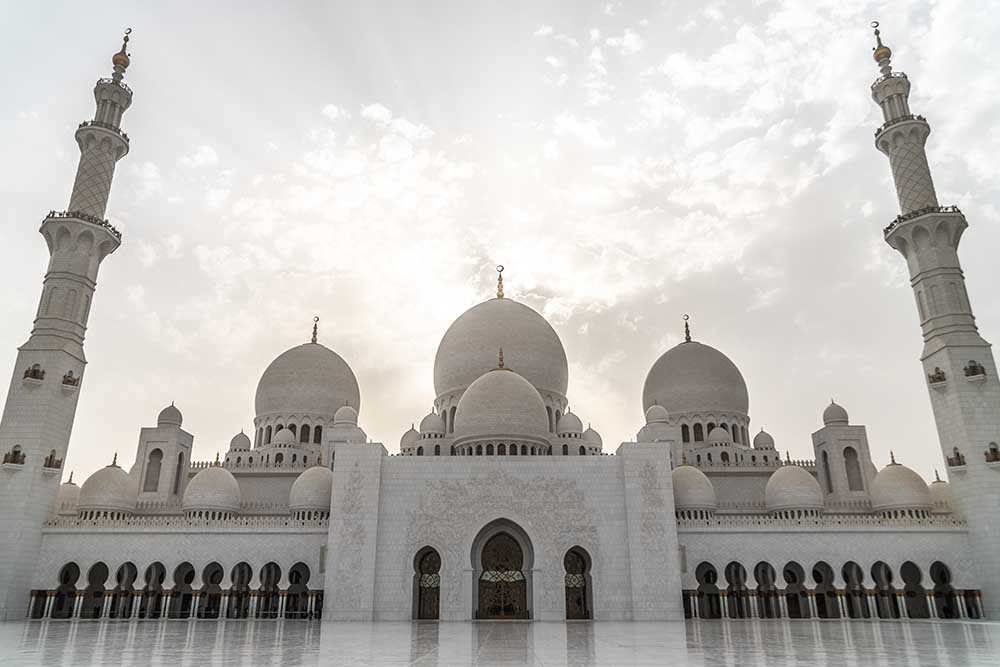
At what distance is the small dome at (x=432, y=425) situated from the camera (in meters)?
28.1

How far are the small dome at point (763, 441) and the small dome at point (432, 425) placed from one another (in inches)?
568

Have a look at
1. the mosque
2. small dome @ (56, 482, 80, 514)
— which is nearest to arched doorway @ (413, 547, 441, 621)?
the mosque

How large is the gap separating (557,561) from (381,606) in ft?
18.7

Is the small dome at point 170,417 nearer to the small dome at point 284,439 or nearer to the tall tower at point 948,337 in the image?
the small dome at point 284,439

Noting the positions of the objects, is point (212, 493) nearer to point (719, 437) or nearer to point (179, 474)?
point (179, 474)

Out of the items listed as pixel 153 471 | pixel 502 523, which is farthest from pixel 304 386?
pixel 502 523

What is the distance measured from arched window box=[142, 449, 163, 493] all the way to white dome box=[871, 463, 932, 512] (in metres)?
28.3

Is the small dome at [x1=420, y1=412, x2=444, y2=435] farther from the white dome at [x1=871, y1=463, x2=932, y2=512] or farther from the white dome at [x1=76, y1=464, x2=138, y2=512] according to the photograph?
the white dome at [x1=871, y1=463, x2=932, y2=512]

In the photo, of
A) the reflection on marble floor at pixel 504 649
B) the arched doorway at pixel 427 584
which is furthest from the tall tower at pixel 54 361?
the arched doorway at pixel 427 584

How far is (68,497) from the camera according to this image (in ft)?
90.8

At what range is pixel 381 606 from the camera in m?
20.6

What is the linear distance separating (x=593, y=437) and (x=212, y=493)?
15.5 m

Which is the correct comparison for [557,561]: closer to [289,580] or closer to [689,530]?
[689,530]

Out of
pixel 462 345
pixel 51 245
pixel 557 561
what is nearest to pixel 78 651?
pixel 557 561
